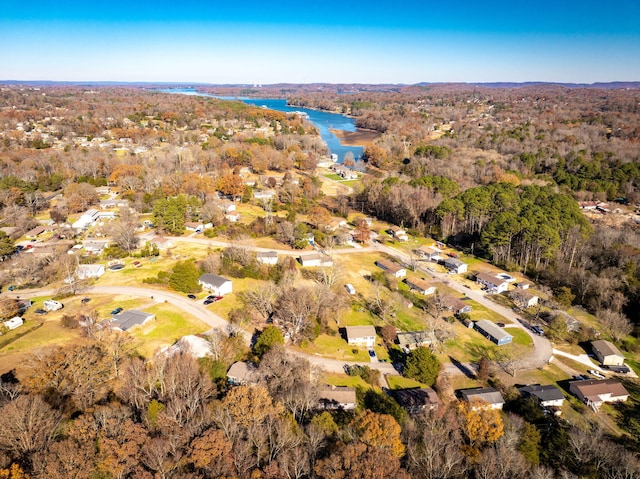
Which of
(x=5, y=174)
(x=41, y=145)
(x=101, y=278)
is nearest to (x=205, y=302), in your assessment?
(x=101, y=278)

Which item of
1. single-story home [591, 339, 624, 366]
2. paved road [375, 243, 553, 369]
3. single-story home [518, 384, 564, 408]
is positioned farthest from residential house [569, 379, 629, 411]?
single-story home [591, 339, 624, 366]

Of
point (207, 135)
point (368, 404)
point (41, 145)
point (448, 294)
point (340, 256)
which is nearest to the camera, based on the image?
point (368, 404)

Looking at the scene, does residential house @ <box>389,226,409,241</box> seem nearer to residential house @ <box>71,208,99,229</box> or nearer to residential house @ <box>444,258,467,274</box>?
residential house @ <box>444,258,467,274</box>

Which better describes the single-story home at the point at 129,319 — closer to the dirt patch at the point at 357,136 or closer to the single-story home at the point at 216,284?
the single-story home at the point at 216,284

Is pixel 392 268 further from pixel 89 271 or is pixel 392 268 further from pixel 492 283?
pixel 89 271

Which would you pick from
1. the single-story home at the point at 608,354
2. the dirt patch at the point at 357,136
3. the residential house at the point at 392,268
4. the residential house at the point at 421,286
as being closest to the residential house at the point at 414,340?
the residential house at the point at 421,286

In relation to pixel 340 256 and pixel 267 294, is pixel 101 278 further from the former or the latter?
pixel 340 256
